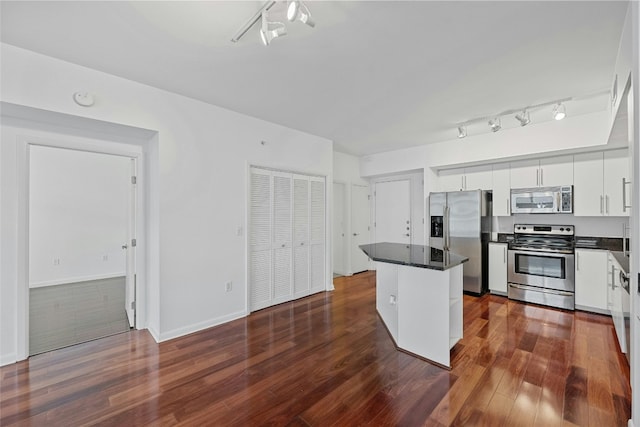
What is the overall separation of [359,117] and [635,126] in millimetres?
2739

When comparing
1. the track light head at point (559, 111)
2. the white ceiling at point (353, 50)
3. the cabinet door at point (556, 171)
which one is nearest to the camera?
the white ceiling at point (353, 50)

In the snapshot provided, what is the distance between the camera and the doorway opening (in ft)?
14.7

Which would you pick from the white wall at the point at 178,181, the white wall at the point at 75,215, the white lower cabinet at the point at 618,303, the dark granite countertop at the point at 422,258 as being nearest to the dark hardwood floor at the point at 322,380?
the white lower cabinet at the point at 618,303

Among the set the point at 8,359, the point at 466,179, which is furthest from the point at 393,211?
the point at 8,359

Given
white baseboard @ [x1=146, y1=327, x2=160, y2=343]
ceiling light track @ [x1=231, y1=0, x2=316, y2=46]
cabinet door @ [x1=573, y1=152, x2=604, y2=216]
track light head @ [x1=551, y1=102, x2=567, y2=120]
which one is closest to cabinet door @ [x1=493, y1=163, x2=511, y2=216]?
cabinet door @ [x1=573, y1=152, x2=604, y2=216]

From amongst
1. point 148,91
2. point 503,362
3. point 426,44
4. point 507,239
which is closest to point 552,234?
point 507,239

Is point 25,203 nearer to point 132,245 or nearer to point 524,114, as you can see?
point 132,245

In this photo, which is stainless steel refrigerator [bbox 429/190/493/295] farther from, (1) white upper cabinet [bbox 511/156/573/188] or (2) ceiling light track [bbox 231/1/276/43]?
(2) ceiling light track [bbox 231/1/276/43]

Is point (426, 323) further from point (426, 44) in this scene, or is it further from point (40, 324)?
point (40, 324)

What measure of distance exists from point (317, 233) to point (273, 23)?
3.44 meters

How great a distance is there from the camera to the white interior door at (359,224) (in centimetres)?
623

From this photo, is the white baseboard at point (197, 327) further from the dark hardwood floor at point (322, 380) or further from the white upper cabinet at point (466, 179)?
the white upper cabinet at point (466, 179)

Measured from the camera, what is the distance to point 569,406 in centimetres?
200

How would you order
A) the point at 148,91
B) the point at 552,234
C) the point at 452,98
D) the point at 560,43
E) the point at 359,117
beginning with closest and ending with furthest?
1. the point at 560,43
2. the point at 148,91
3. the point at 452,98
4. the point at 359,117
5. the point at 552,234
